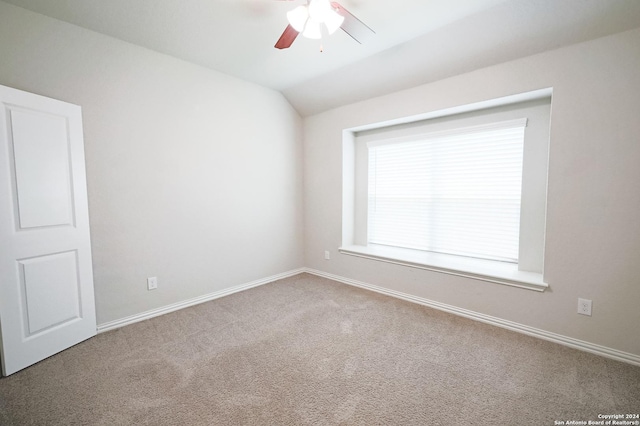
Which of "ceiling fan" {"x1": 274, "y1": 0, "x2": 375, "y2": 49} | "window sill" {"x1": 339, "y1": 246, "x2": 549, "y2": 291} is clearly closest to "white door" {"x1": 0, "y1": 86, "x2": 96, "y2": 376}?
"ceiling fan" {"x1": 274, "y1": 0, "x2": 375, "y2": 49}

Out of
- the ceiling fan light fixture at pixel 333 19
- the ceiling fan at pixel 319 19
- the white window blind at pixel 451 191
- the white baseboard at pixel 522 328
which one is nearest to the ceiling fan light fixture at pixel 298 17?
the ceiling fan at pixel 319 19

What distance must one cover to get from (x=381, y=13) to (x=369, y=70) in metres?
0.82

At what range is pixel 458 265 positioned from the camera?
2.89 meters

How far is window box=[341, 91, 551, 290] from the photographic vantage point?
104 inches

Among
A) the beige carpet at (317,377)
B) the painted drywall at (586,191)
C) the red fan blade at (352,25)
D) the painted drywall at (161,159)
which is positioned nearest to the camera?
the beige carpet at (317,377)

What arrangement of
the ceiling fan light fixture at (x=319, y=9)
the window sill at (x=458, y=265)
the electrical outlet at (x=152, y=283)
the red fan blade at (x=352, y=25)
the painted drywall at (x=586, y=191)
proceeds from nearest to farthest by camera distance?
the ceiling fan light fixture at (x=319, y=9), the red fan blade at (x=352, y=25), the painted drywall at (x=586, y=191), the window sill at (x=458, y=265), the electrical outlet at (x=152, y=283)

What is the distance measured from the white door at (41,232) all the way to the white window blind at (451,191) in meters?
A: 3.21

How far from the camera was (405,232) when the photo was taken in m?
3.63

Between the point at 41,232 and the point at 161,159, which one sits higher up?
the point at 161,159

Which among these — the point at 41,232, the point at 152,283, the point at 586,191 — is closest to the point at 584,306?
the point at 586,191

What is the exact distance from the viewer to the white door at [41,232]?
1.86 meters

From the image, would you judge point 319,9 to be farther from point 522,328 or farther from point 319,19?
point 522,328

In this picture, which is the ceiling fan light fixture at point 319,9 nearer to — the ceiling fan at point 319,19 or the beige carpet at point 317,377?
the ceiling fan at point 319,19

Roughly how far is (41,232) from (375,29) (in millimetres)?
3152
